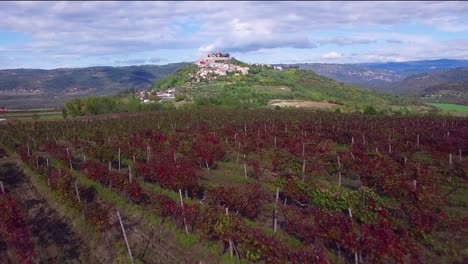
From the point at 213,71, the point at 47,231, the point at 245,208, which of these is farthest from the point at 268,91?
the point at 47,231

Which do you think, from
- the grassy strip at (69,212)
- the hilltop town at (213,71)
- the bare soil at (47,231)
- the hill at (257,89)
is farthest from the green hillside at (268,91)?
the bare soil at (47,231)

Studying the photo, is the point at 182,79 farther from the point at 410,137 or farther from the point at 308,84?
the point at 410,137

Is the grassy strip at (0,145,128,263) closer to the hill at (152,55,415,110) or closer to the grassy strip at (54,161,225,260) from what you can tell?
the grassy strip at (54,161,225,260)

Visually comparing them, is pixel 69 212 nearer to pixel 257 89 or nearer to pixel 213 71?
pixel 257 89

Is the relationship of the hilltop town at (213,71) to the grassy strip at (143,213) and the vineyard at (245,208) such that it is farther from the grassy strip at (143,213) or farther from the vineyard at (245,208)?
the grassy strip at (143,213)

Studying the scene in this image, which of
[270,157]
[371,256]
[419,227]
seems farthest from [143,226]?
[270,157]

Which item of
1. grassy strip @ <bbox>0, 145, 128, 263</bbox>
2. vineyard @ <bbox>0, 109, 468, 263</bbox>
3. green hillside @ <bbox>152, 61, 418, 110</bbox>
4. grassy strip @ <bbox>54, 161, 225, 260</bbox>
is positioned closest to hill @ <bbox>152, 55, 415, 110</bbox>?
green hillside @ <bbox>152, 61, 418, 110</bbox>
